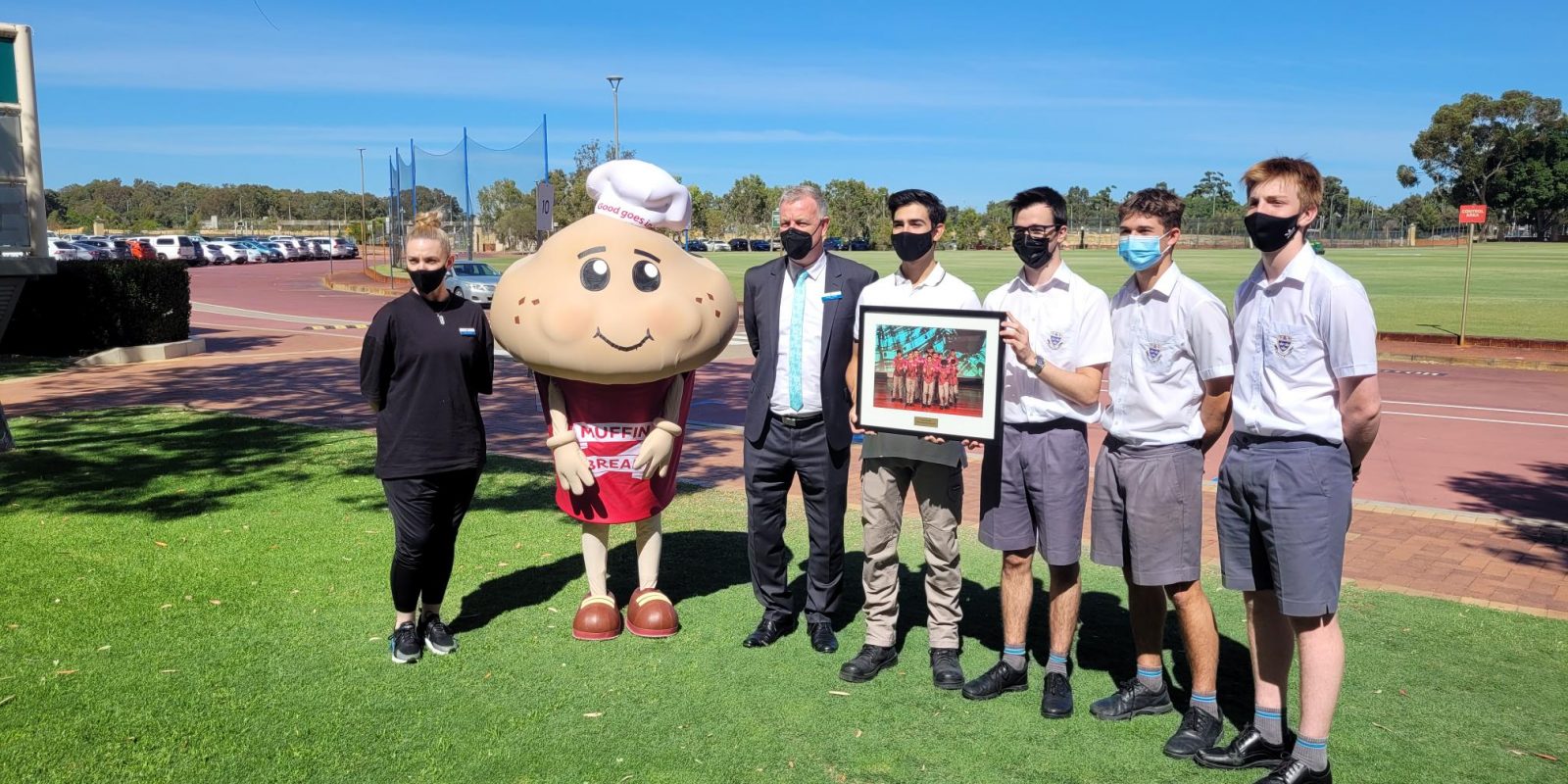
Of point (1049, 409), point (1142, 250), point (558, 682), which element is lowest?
point (558, 682)

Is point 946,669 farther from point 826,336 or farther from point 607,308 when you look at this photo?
point 607,308

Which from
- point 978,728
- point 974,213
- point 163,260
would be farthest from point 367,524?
point 974,213

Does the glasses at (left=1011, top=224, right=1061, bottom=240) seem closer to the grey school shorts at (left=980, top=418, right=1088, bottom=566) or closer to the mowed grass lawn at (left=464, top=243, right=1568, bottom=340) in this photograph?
the grey school shorts at (left=980, top=418, right=1088, bottom=566)

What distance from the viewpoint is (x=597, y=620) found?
17.4ft

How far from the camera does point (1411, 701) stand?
4625mm

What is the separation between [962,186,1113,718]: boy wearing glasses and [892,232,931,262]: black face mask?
1.17 feet

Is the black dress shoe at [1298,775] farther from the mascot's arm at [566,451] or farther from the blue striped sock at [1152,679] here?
the mascot's arm at [566,451]

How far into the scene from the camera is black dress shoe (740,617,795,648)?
5.24 metres

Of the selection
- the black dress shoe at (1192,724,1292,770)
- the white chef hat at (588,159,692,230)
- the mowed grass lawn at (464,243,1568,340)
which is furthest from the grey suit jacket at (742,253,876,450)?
the mowed grass lawn at (464,243,1568,340)

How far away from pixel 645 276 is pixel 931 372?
1.30 meters

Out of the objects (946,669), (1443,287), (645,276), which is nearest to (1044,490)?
(946,669)

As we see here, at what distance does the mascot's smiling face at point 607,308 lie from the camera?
4734 millimetres

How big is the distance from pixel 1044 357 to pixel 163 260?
59.6ft

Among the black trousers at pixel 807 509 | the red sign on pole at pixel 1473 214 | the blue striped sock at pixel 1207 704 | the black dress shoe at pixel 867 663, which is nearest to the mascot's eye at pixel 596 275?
the black trousers at pixel 807 509
